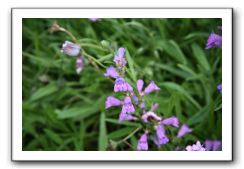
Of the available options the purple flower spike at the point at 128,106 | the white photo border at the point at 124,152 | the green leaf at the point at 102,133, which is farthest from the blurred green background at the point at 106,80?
the purple flower spike at the point at 128,106

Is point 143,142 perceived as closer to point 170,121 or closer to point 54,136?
point 170,121

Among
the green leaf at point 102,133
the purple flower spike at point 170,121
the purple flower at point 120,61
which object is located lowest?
the green leaf at point 102,133

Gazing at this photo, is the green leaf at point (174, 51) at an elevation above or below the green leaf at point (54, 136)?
above

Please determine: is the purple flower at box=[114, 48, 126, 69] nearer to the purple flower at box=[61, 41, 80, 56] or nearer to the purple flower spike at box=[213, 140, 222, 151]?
the purple flower at box=[61, 41, 80, 56]

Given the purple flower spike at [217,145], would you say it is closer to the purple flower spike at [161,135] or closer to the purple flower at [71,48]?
the purple flower spike at [161,135]

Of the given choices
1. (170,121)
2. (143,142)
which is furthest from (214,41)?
(143,142)

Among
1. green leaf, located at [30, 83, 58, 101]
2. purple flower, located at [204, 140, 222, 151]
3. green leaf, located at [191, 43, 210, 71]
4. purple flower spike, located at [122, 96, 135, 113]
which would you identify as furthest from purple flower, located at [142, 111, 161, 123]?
green leaf, located at [30, 83, 58, 101]

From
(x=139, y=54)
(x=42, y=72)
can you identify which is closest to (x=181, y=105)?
(x=139, y=54)
